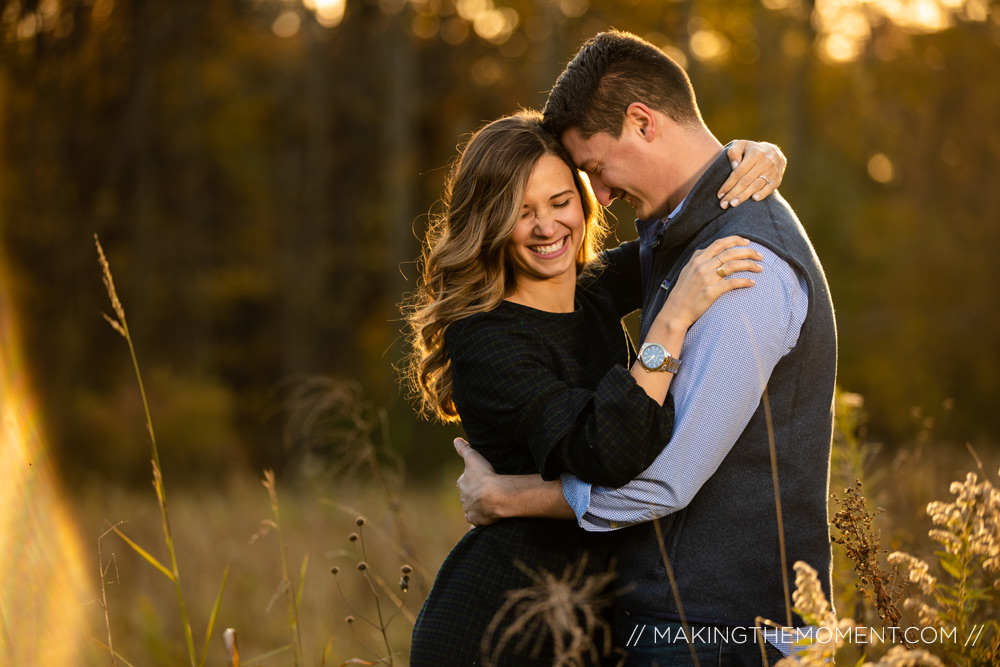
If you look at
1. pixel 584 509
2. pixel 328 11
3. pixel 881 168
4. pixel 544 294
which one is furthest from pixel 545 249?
pixel 328 11

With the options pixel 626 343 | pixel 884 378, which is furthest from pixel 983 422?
pixel 626 343

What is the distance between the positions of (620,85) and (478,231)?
0.61 metres

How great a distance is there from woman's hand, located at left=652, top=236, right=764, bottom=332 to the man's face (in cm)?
47

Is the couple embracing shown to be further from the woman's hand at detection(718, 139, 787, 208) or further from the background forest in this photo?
the background forest

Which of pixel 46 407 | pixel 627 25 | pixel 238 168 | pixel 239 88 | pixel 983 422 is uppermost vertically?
pixel 627 25

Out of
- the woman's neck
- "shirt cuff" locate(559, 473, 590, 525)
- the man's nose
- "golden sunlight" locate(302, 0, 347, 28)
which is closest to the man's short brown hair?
the man's nose

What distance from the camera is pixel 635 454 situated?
213cm

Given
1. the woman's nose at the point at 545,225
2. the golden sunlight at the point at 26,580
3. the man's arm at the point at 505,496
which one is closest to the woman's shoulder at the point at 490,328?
the woman's nose at the point at 545,225

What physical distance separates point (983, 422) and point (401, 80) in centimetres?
1283

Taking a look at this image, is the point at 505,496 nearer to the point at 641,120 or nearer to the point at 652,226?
the point at 652,226

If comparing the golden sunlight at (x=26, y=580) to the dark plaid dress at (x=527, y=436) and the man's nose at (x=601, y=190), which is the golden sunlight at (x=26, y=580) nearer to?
the dark plaid dress at (x=527, y=436)

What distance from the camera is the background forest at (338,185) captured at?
13523 millimetres

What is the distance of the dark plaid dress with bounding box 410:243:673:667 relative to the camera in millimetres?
2164

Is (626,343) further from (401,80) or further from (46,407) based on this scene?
(401,80)
